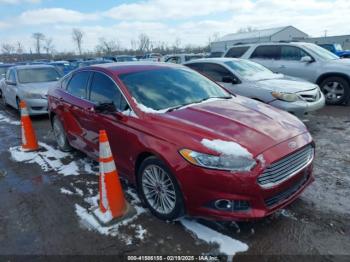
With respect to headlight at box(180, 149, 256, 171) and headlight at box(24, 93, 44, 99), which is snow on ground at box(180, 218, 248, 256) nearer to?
headlight at box(180, 149, 256, 171)

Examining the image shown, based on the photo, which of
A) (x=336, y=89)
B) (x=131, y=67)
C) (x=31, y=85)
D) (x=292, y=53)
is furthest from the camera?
(x=292, y=53)

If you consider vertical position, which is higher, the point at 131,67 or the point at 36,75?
the point at 131,67

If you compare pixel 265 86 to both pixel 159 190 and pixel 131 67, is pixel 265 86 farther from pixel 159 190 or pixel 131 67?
pixel 159 190

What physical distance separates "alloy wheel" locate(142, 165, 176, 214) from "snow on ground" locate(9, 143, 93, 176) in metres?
1.68

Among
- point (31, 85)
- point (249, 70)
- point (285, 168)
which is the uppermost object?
point (249, 70)

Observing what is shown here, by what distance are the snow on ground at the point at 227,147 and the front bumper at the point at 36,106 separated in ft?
23.2

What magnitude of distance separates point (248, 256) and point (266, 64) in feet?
26.3

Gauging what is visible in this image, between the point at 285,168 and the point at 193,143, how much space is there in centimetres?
92

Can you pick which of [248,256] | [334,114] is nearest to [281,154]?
[248,256]

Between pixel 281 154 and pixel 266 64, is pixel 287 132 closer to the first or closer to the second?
pixel 281 154

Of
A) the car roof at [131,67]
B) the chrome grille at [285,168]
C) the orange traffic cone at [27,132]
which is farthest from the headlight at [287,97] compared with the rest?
the orange traffic cone at [27,132]

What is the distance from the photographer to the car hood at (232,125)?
107 inches

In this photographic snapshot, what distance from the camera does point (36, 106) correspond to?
27.3 ft

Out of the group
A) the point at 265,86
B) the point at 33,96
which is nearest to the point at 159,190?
the point at 265,86
